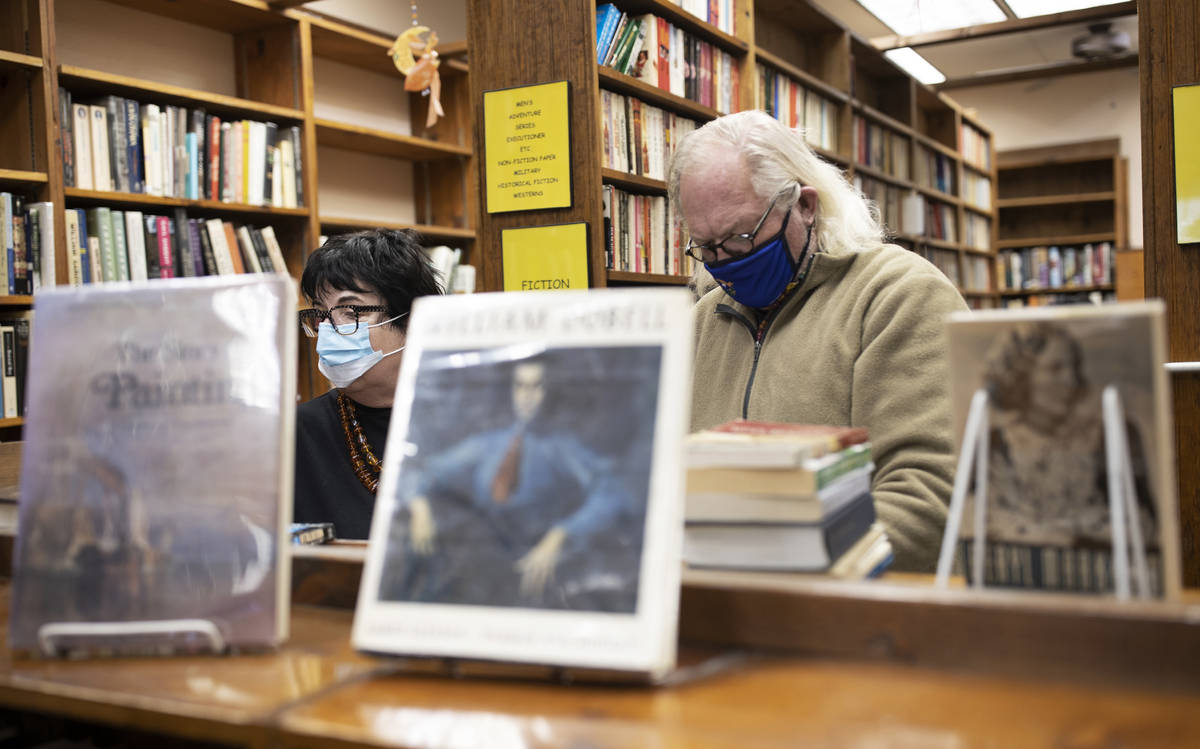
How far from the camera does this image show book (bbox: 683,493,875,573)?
76 centimetres

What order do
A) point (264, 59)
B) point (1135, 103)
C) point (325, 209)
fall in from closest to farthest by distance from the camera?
point (264, 59) → point (325, 209) → point (1135, 103)

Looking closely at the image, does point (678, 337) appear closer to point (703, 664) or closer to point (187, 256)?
point (703, 664)

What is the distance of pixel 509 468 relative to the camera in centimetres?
68

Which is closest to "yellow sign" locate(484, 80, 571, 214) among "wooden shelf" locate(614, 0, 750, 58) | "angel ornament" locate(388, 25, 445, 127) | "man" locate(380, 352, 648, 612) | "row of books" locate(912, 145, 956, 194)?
"wooden shelf" locate(614, 0, 750, 58)

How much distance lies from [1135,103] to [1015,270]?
5.45ft

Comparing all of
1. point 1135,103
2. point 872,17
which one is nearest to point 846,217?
point 872,17

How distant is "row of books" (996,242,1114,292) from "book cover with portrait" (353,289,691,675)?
8246 mm

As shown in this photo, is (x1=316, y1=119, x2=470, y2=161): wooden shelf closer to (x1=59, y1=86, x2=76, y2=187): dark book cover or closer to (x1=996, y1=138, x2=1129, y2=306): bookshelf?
(x1=59, y1=86, x2=76, y2=187): dark book cover

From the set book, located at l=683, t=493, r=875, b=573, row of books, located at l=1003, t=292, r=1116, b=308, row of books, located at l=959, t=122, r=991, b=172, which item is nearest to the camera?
book, located at l=683, t=493, r=875, b=573

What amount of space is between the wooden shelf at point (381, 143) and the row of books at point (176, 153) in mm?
293

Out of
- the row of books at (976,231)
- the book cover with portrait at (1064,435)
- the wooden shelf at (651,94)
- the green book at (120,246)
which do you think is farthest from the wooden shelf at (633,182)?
the row of books at (976,231)

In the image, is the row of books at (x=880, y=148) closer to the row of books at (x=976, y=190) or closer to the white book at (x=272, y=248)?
the row of books at (x=976, y=190)

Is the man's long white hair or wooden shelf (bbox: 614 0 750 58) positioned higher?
wooden shelf (bbox: 614 0 750 58)

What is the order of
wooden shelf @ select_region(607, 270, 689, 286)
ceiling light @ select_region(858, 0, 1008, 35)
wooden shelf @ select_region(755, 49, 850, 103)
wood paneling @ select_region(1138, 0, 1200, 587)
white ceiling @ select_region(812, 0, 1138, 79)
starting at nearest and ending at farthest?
wood paneling @ select_region(1138, 0, 1200, 587)
wooden shelf @ select_region(607, 270, 689, 286)
wooden shelf @ select_region(755, 49, 850, 103)
ceiling light @ select_region(858, 0, 1008, 35)
white ceiling @ select_region(812, 0, 1138, 79)
